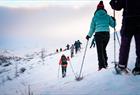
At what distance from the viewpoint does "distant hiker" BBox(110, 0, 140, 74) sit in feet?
19.6

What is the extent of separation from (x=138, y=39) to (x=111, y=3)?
1027mm

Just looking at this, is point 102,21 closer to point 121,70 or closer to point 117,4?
point 117,4

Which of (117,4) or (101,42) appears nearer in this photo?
(117,4)

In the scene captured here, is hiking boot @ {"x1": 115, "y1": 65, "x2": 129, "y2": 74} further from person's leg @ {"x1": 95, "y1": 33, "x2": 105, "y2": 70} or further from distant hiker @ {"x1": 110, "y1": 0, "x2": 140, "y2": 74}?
person's leg @ {"x1": 95, "y1": 33, "x2": 105, "y2": 70}

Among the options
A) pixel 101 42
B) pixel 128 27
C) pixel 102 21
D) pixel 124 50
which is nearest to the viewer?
pixel 128 27

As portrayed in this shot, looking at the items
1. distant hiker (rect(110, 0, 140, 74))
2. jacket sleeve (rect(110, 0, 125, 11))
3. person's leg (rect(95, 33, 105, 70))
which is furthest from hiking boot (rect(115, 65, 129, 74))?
person's leg (rect(95, 33, 105, 70))

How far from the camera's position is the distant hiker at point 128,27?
5984 mm

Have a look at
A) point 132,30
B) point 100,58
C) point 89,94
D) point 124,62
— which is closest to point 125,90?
point 89,94

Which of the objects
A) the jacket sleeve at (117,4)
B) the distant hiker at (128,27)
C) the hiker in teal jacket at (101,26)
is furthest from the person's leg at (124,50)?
the hiker in teal jacket at (101,26)

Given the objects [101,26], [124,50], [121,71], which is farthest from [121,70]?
[101,26]

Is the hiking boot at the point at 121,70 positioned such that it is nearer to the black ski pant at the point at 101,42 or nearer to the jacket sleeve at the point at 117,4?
the jacket sleeve at the point at 117,4

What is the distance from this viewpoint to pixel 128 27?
6000 mm

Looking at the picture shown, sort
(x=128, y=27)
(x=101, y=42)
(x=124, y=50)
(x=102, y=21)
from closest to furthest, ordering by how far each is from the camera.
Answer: (x=128, y=27), (x=124, y=50), (x=102, y=21), (x=101, y=42)

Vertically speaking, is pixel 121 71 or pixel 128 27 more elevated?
pixel 128 27
